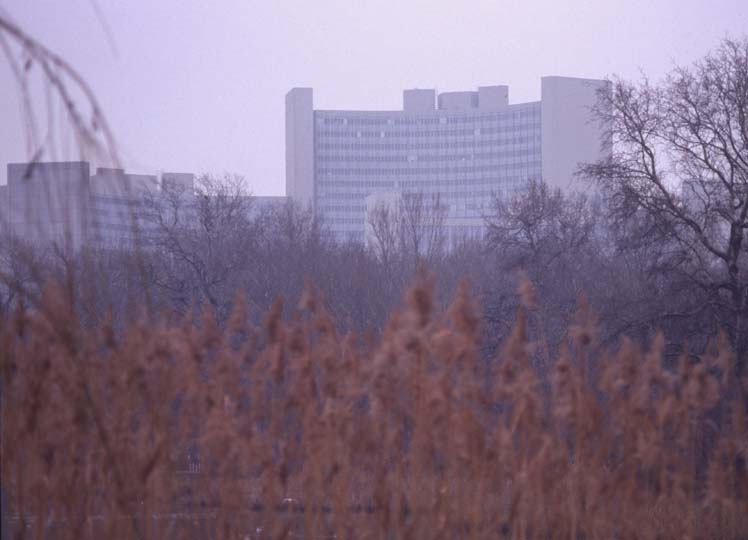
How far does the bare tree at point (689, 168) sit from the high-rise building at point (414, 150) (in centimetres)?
10596

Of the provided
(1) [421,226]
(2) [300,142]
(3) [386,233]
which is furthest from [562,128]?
(3) [386,233]

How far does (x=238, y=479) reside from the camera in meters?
5.54

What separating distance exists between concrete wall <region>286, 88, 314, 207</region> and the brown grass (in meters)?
128

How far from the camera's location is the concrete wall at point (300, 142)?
13525cm

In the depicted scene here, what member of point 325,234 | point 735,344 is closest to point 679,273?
point 735,344

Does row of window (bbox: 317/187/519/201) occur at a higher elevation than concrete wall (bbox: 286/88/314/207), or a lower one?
lower

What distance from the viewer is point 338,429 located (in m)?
5.14

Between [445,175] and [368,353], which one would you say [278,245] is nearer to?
[368,353]

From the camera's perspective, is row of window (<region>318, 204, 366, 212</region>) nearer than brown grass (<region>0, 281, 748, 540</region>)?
No

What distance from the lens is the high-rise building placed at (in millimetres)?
135250

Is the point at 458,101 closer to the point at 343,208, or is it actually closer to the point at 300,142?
the point at 343,208

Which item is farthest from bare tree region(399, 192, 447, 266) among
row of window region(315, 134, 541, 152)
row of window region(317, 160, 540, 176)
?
row of window region(317, 160, 540, 176)

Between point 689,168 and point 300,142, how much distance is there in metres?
113

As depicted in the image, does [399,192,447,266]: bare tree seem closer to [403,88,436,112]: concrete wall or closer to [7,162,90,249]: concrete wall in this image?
[7,162,90,249]: concrete wall
